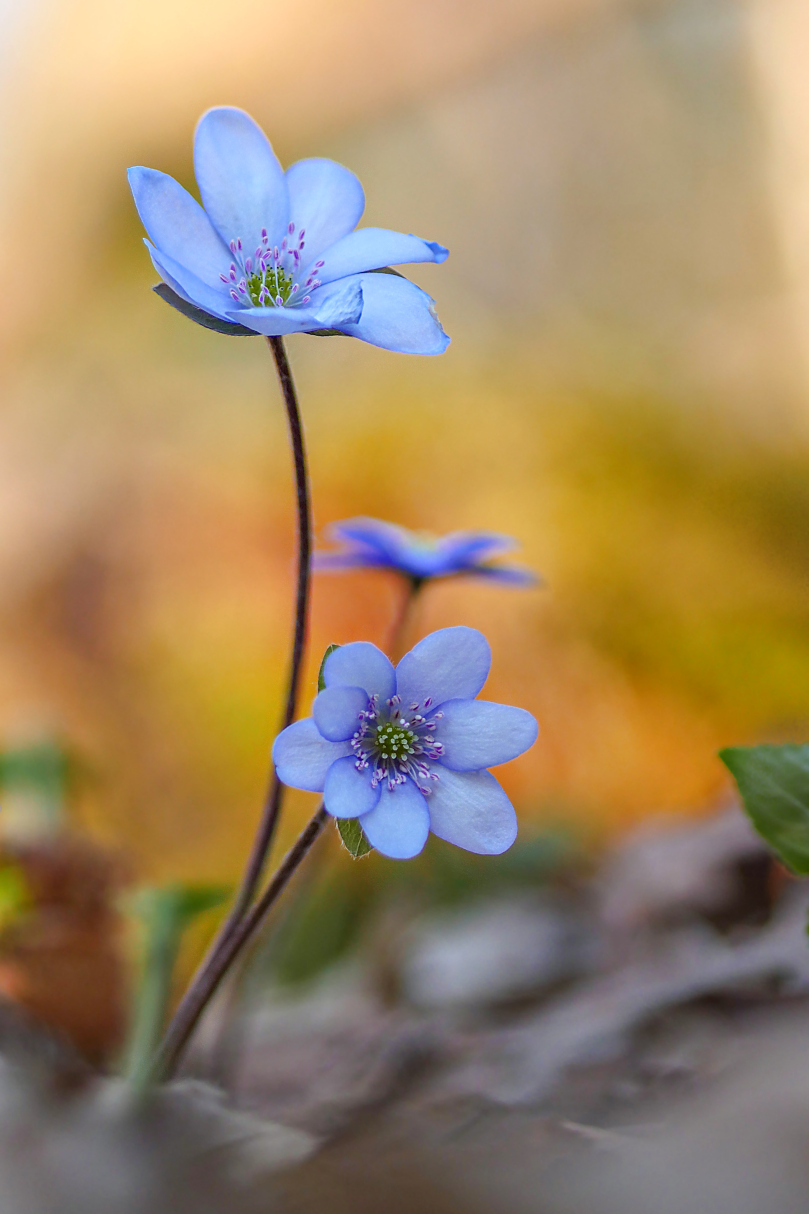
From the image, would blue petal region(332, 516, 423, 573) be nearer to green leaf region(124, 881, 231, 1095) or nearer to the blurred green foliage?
green leaf region(124, 881, 231, 1095)

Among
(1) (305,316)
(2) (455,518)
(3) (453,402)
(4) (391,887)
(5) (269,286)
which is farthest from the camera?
(3) (453,402)

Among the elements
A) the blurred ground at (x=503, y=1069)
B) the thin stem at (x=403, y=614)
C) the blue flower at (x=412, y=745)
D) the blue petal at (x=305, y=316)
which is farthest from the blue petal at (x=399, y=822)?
the thin stem at (x=403, y=614)

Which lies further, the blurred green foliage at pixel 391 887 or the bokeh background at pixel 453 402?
the bokeh background at pixel 453 402

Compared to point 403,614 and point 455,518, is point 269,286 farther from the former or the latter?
point 455,518

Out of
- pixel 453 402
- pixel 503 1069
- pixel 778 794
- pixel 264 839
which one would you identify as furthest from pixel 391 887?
pixel 453 402

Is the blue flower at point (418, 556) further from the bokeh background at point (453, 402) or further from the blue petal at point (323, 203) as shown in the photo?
the bokeh background at point (453, 402)

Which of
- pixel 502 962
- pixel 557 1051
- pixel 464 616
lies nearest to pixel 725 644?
pixel 464 616
